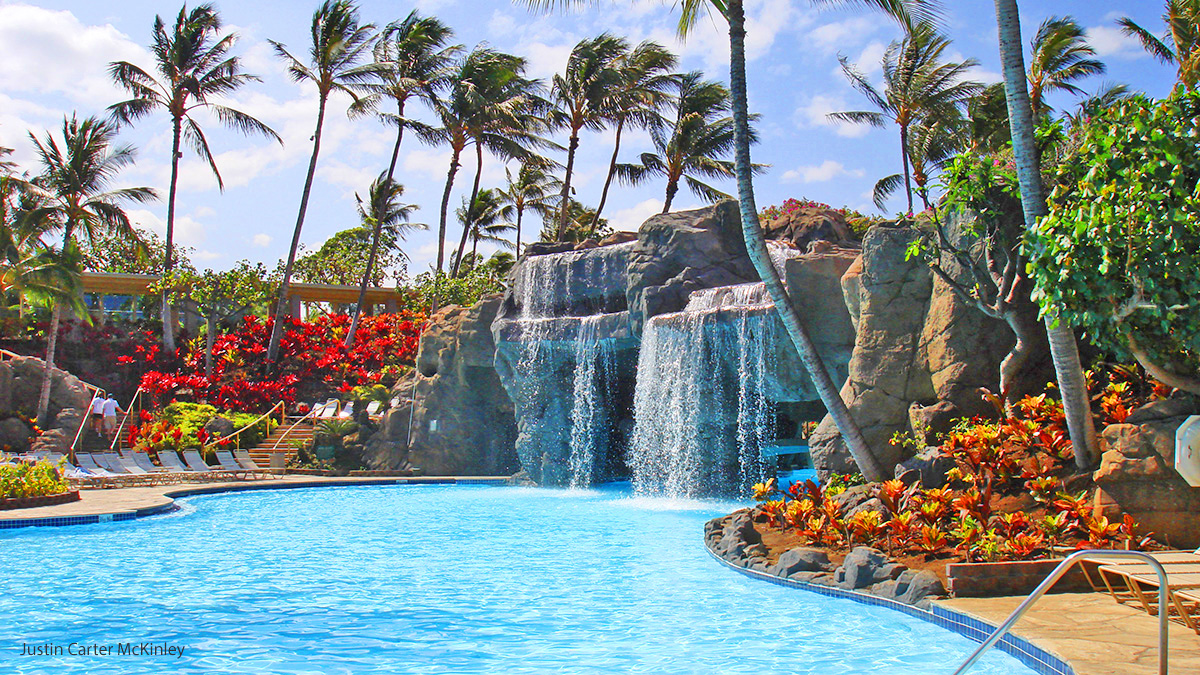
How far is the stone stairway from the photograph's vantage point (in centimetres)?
2314

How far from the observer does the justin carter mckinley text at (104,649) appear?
6.28 meters

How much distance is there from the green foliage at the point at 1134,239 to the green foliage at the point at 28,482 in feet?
47.5

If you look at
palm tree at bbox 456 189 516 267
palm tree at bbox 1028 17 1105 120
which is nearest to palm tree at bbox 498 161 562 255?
palm tree at bbox 456 189 516 267

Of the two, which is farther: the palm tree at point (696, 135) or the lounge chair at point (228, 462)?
the palm tree at point (696, 135)

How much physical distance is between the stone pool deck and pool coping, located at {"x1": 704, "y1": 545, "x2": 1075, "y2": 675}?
44 mm

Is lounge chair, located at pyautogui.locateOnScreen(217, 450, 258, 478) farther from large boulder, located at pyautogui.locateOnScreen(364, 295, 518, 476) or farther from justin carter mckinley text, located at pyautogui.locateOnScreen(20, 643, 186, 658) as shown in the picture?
justin carter mckinley text, located at pyautogui.locateOnScreen(20, 643, 186, 658)

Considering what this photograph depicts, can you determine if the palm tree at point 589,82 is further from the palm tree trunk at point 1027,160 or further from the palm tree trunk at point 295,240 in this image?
the palm tree trunk at point 1027,160

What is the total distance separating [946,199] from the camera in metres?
9.41

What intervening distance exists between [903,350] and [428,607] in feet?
22.3

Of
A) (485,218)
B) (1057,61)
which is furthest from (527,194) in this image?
(1057,61)

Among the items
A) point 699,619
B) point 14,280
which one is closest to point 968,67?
point 699,619

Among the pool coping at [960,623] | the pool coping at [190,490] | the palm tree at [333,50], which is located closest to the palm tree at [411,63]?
the palm tree at [333,50]

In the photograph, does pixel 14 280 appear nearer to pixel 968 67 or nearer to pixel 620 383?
pixel 620 383

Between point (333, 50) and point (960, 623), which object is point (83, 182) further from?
point (960, 623)
